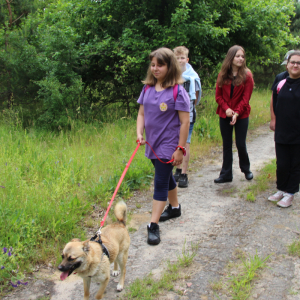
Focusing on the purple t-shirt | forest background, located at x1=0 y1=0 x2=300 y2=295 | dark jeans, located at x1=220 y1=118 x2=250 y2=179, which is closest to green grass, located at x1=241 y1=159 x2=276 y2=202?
dark jeans, located at x1=220 y1=118 x2=250 y2=179

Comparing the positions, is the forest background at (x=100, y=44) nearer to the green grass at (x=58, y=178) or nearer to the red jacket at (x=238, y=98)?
the green grass at (x=58, y=178)

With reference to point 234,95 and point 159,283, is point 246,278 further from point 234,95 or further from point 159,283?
point 234,95

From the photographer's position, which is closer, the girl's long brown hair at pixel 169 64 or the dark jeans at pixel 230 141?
the girl's long brown hair at pixel 169 64

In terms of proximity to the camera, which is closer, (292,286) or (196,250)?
(292,286)

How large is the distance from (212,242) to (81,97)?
213 inches

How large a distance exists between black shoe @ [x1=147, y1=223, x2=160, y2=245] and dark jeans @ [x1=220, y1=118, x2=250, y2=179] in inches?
80.9

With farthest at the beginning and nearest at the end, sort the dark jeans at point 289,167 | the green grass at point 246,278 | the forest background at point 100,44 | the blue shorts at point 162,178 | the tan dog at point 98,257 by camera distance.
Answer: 1. the forest background at point 100,44
2. the dark jeans at point 289,167
3. the blue shorts at point 162,178
4. the green grass at point 246,278
5. the tan dog at point 98,257

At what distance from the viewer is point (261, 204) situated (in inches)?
171

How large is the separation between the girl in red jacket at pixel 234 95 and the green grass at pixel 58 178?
156 cm

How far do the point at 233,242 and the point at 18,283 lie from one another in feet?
7.47

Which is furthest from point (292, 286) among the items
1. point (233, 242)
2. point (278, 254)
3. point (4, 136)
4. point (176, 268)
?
point (4, 136)

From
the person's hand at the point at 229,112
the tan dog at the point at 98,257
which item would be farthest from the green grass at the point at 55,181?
the person's hand at the point at 229,112

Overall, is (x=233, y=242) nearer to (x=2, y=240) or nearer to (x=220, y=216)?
(x=220, y=216)

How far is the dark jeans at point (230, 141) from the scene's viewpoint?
190 inches
